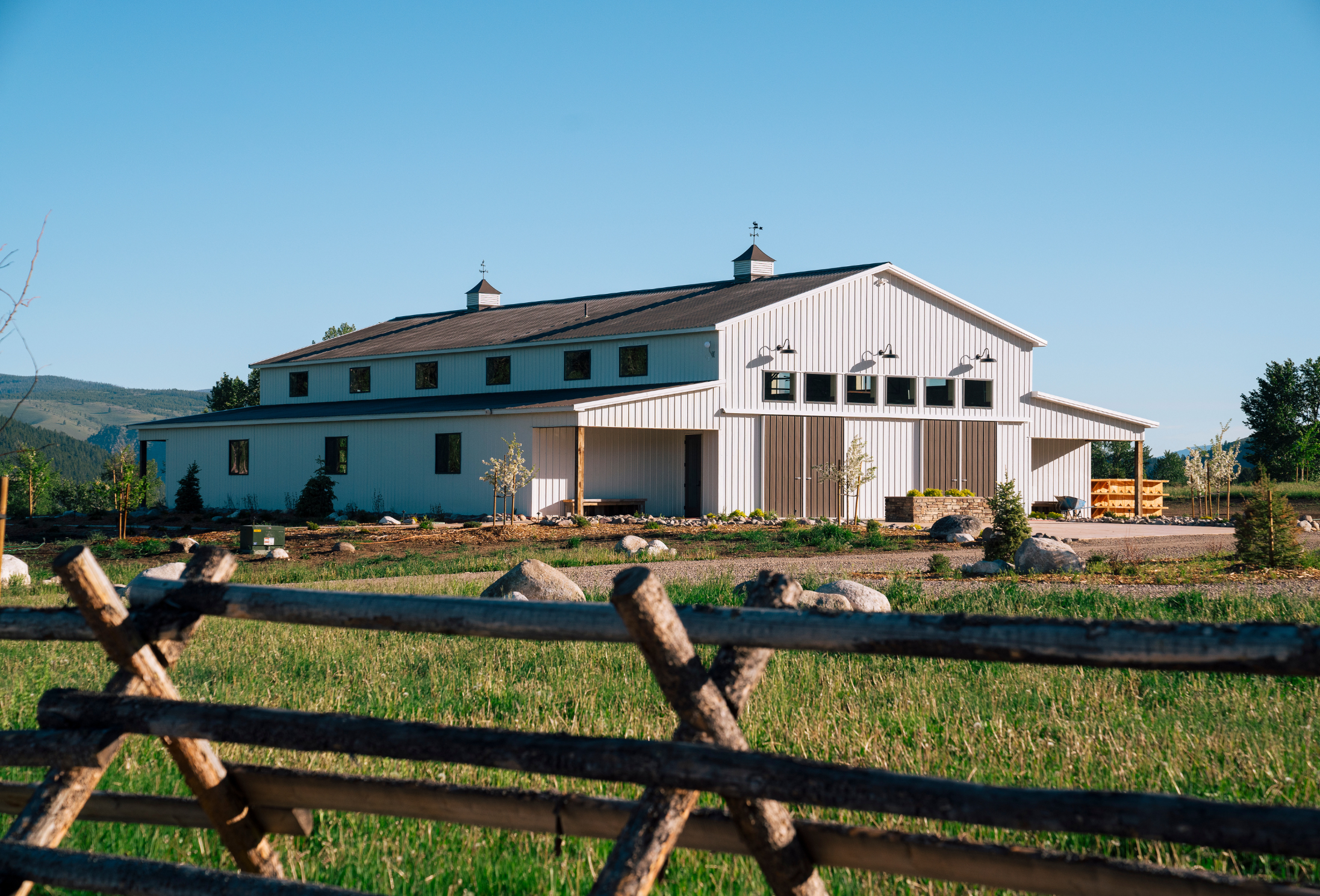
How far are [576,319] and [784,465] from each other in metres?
9.56

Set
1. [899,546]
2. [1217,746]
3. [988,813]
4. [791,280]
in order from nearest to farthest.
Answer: [988,813] → [1217,746] → [899,546] → [791,280]

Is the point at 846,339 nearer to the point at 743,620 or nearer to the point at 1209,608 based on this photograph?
the point at 1209,608

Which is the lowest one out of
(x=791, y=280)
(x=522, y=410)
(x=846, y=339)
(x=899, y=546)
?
(x=899, y=546)

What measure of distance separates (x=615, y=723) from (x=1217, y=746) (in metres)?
3.24

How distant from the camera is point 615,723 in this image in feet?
21.0

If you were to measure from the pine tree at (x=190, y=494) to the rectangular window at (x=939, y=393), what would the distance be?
23916 millimetres

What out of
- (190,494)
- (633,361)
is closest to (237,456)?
(190,494)

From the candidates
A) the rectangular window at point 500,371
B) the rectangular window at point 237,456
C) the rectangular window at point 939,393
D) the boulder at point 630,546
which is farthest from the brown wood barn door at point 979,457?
the rectangular window at point 237,456

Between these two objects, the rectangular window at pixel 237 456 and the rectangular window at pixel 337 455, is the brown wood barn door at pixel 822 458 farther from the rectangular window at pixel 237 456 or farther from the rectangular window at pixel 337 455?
the rectangular window at pixel 237 456

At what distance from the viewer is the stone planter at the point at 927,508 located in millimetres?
31969

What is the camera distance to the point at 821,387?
33.8 meters

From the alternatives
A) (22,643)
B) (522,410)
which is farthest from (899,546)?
(22,643)

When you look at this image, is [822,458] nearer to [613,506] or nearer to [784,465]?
→ [784,465]

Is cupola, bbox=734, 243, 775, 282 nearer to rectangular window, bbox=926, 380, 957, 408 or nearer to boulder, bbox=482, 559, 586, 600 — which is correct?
rectangular window, bbox=926, 380, 957, 408
